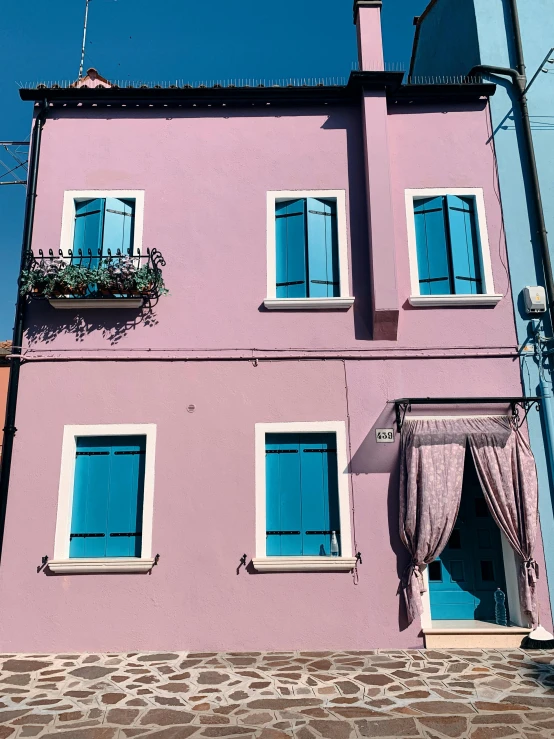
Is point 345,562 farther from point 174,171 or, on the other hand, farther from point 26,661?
point 174,171

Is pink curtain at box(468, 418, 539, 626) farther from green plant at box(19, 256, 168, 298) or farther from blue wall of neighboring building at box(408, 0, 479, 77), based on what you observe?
blue wall of neighboring building at box(408, 0, 479, 77)

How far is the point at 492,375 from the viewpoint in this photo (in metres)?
7.74

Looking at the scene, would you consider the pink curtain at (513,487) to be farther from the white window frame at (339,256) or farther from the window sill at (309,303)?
the white window frame at (339,256)

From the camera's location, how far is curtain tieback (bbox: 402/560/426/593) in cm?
700

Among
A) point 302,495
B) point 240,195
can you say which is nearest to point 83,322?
point 240,195

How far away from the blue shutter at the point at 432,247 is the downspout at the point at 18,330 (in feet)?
17.1

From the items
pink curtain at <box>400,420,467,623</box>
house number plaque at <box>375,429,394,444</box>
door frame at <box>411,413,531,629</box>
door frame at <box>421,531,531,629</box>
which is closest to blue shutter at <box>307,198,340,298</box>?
house number plaque at <box>375,429,394,444</box>

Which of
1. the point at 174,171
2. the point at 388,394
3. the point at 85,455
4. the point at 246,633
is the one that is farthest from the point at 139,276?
the point at 246,633

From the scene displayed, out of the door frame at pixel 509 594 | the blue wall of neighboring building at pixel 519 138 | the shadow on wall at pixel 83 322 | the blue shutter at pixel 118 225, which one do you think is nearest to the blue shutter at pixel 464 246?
the blue wall of neighboring building at pixel 519 138

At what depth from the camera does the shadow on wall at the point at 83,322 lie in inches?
312

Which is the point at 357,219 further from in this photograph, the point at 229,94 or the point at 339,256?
the point at 229,94

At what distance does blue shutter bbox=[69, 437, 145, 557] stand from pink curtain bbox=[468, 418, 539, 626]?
4165 mm

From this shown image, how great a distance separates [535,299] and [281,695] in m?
5.57

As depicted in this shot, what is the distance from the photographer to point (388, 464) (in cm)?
744
